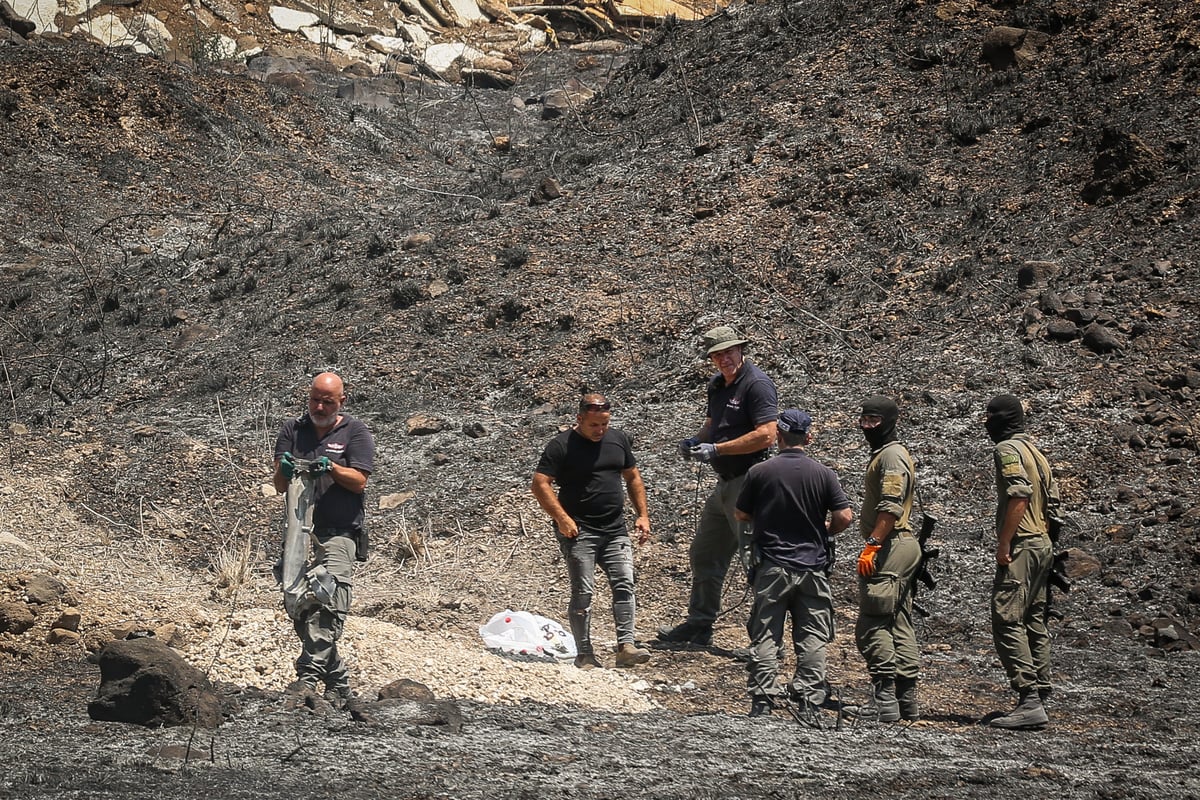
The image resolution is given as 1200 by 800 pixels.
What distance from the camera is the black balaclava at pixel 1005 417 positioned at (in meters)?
5.80

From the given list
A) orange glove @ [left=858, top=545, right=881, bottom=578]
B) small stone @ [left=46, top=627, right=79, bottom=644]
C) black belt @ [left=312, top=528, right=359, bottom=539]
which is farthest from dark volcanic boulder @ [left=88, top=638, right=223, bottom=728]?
orange glove @ [left=858, top=545, right=881, bottom=578]

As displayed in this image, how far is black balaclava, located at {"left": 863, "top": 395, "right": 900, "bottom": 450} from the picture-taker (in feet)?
18.7

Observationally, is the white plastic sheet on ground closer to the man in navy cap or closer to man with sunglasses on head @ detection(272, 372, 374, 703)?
man with sunglasses on head @ detection(272, 372, 374, 703)

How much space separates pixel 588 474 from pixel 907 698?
77.1 inches

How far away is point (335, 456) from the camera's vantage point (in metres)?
5.66

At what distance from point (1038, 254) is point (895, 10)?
5.88 metres

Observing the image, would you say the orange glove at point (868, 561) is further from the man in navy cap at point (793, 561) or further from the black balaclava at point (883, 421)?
the black balaclava at point (883, 421)

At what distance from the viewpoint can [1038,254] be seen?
11.9m

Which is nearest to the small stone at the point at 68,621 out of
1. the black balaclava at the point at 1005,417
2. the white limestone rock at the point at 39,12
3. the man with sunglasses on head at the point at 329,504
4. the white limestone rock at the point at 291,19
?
the man with sunglasses on head at the point at 329,504

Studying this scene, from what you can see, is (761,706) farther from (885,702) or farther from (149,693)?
(149,693)

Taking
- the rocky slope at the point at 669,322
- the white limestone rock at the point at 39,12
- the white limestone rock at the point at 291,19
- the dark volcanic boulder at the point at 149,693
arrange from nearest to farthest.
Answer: the dark volcanic boulder at the point at 149,693 → the rocky slope at the point at 669,322 → the white limestone rock at the point at 39,12 → the white limestone rock at the point at 291,19

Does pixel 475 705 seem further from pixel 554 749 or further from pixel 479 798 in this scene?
pixel 479 798

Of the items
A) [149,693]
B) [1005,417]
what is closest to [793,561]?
[1005,417]

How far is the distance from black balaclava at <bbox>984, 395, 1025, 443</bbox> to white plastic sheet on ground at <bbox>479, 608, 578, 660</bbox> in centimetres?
254
